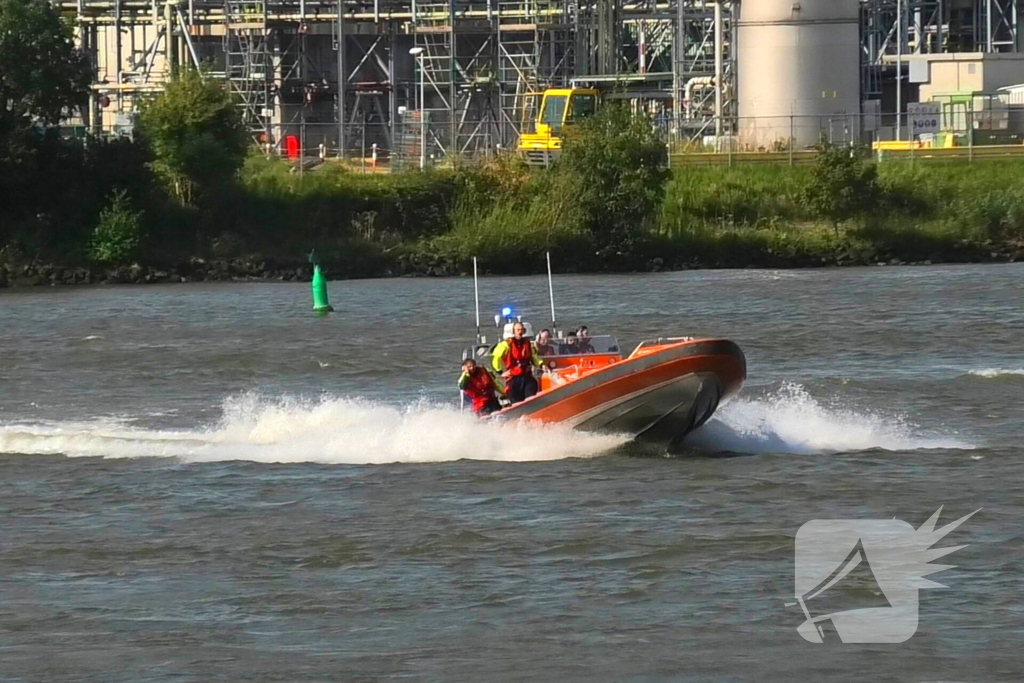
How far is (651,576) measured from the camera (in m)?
17.8

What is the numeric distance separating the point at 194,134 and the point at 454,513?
4213cm

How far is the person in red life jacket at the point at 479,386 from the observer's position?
23.6 m

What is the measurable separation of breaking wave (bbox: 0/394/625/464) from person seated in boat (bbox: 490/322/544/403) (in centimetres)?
41

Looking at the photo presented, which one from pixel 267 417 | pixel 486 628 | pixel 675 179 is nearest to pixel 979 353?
pixel 267 417

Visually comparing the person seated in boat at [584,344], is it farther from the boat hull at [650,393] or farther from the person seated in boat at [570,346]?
the boat hull at [650,393]

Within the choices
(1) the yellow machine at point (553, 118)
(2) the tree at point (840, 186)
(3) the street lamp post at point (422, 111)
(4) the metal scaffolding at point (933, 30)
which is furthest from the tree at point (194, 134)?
(4) the metal scaffolding at point (933, 30)

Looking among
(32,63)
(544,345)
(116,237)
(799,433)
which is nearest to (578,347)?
(544,345)

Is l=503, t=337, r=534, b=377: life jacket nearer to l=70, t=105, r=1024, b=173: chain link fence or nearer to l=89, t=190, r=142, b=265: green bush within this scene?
l=89, t=190, r=142, b=265: green bush

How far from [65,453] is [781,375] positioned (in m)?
12.5

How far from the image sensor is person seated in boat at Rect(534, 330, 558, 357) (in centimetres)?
2423

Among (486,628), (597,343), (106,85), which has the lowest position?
(486,628)

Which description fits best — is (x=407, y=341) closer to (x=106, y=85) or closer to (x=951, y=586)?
(x=951, y=586)

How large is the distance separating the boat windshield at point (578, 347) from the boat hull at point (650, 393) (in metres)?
1.23

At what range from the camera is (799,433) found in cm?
2525
